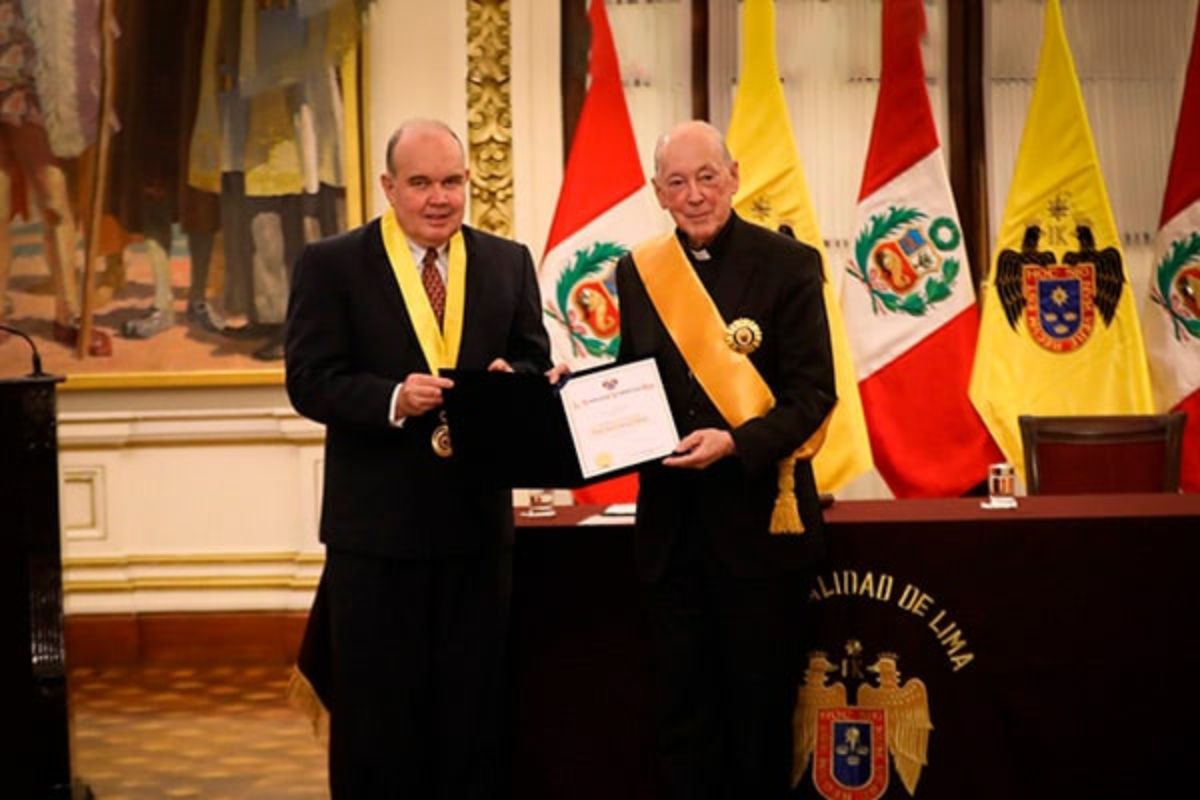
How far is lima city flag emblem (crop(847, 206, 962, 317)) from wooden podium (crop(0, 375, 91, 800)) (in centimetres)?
310

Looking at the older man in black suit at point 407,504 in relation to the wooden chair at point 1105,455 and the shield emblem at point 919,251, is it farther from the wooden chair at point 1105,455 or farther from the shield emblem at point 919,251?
the shield emblem at point 919,251

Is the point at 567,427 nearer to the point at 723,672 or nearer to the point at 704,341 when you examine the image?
the point at 704,341

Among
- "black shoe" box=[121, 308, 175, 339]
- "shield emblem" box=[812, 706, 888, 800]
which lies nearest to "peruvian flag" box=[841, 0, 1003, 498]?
"shield emblem" box=[812, 706, 888, 800]

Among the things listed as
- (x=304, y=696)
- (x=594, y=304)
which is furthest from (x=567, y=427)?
(x=594, y=304)

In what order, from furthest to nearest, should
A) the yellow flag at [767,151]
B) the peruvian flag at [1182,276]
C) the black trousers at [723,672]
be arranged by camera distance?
the yellow flag at [767,151]
the peruvian flag at [1182,276]
the black trousers at [723,672]

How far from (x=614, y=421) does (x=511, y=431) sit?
21 centimetres

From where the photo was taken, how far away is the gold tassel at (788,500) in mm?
3037

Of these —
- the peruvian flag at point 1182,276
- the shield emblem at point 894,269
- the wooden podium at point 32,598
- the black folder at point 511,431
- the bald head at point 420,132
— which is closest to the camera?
the black folder at point 511,431

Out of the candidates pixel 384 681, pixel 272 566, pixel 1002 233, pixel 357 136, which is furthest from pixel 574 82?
pixel 384 681

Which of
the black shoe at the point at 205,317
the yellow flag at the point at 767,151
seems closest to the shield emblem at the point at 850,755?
the yellow flag at the point at 767,151

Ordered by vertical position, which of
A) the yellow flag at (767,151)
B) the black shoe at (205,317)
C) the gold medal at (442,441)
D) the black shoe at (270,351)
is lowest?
the gold medal at (442,441)

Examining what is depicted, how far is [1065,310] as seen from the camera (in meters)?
5.56

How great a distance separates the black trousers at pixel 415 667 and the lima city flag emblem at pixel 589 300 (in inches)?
105

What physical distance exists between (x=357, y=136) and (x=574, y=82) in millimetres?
882
